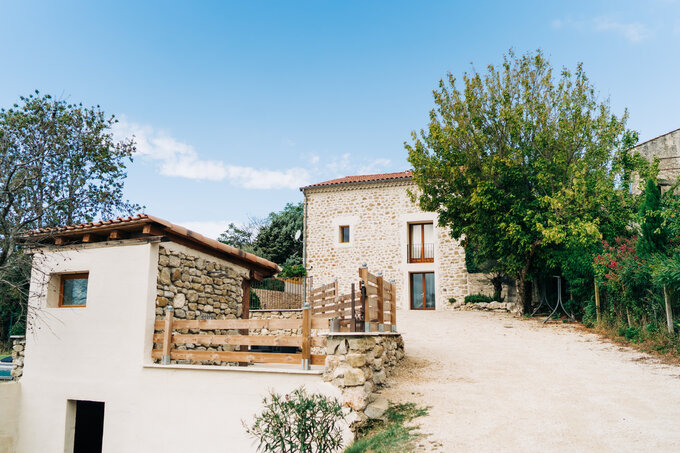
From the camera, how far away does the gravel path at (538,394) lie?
5430 millimetres

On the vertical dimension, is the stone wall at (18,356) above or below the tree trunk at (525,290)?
below

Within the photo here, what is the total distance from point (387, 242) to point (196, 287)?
1223 cm

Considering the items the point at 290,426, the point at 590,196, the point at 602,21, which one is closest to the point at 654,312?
the point at 590,196

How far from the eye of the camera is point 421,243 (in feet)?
67.5

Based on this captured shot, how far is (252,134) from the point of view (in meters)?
15.9

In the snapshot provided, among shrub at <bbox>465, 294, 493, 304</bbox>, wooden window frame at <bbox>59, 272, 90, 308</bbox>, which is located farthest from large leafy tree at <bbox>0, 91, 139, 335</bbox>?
shrub at <bbox>465, 294, 493, 304</bbox>

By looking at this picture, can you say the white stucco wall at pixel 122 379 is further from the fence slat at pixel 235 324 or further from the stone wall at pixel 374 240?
the stone wall at pixel 374 240

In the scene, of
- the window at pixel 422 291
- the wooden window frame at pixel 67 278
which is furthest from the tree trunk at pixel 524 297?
the wooden window frame at pixel 67 278

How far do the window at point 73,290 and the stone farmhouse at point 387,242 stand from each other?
12375mm

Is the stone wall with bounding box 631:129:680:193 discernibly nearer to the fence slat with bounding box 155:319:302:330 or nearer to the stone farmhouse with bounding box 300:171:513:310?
the stone farmhouse with bounding box 300:171:513:310

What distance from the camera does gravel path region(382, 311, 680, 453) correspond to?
5.43 meters

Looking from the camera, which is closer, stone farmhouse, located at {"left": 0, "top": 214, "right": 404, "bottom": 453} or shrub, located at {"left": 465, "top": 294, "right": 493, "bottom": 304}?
stone farmhouse, located at {"left": 0, "top": 214, "right": 404, "bottom": 453}

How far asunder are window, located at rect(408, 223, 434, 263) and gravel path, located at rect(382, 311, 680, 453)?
835 cm

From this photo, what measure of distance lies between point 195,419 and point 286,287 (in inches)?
540
